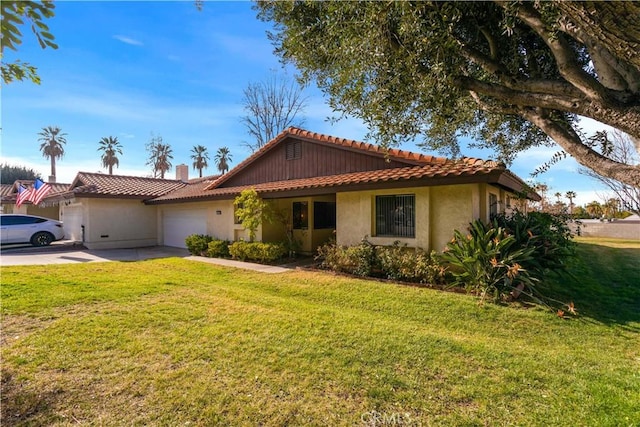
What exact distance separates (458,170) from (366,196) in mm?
3312

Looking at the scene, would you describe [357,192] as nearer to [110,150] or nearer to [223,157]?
[223,157]

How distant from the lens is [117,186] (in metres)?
19.4

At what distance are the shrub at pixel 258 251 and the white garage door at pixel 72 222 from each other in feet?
37.7

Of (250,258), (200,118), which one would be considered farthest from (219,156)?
(250,258)

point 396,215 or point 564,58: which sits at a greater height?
point 564,58

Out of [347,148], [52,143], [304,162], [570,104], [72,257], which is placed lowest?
[72,257]

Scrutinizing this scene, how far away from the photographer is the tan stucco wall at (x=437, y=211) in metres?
8.90

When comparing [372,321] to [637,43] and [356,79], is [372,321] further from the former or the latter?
[637,43]

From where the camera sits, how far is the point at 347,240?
11.4 metres

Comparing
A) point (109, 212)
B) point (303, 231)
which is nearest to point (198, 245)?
point (303, 231)

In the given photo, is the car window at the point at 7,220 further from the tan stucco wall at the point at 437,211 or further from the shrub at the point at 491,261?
the shrub at the point at 491,261

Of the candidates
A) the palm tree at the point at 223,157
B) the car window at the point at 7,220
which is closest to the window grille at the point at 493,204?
the car window at the point at 7,220

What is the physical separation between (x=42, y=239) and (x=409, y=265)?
20.0m

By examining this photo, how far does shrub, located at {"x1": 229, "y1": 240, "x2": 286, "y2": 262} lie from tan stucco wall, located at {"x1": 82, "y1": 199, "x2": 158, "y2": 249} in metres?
9.01
